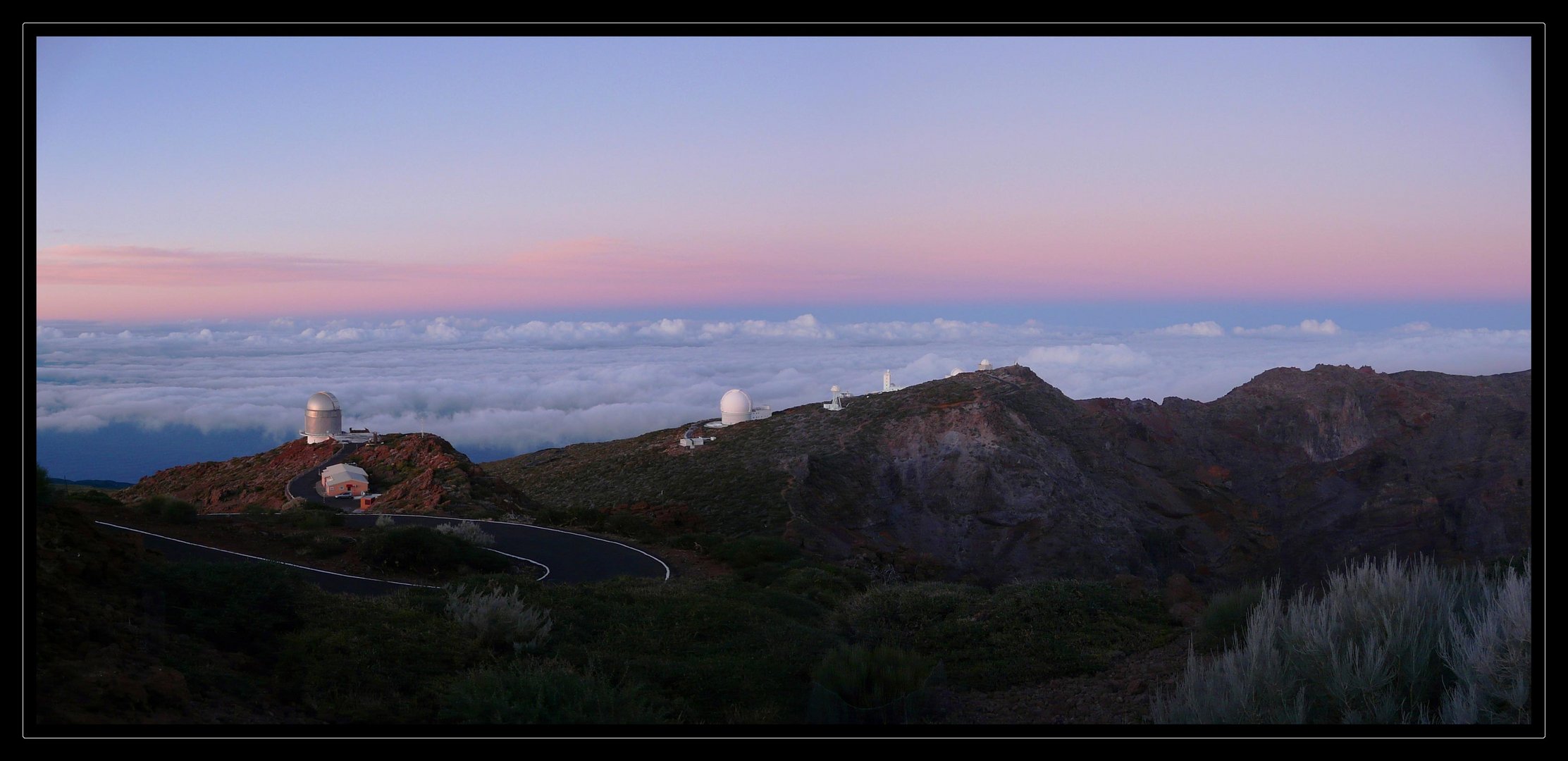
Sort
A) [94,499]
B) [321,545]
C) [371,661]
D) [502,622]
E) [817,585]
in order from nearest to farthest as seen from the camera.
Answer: [371,661] < [502,622] < [817,585] < [321,545] < [94,499]

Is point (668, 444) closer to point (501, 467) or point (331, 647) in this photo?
point (501, 467)

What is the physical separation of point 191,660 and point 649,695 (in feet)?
11.2

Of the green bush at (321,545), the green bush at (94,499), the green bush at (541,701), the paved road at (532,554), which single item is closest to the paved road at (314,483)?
the paved road at (532,554)

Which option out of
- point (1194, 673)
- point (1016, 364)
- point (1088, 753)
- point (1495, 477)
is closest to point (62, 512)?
point (1088, 753)

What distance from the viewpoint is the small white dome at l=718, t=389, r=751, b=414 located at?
40.8 m

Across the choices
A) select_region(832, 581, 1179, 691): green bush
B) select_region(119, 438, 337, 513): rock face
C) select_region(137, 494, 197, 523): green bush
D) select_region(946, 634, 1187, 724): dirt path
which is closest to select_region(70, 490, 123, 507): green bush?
select_region(137, 494, 197, 523): green bush

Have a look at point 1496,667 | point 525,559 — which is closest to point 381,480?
point 525,559

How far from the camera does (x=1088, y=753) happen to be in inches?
168

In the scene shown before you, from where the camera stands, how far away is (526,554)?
1766 cm

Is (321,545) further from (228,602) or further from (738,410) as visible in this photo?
(738,410)

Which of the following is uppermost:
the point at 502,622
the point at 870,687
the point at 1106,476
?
the point at 502,622

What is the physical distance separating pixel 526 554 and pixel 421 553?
3.06 metres
